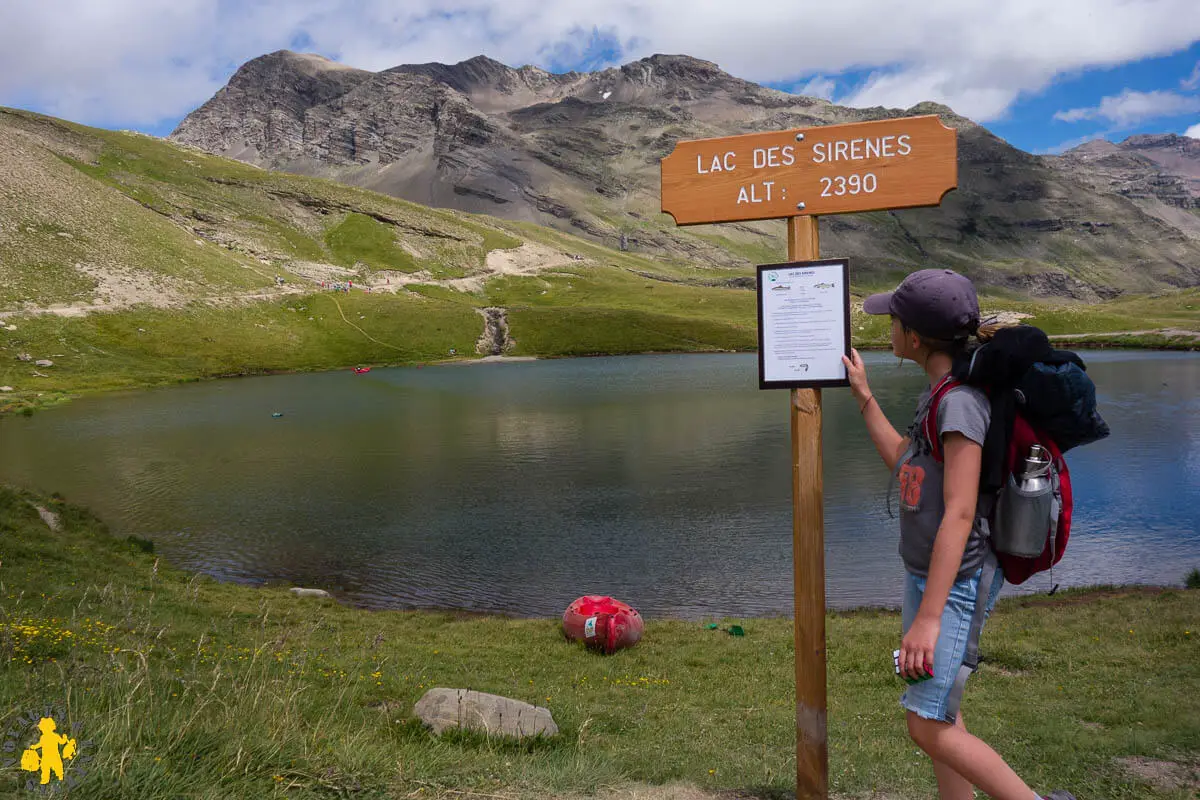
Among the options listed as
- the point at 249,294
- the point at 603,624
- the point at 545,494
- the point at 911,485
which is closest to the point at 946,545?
the point at 911,485

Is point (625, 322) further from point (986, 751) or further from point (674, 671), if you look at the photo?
point (986, 751)

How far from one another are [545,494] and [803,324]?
91.9 ft

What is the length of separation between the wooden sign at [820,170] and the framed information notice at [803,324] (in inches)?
21.3

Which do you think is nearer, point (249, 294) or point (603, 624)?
point (603, 624)

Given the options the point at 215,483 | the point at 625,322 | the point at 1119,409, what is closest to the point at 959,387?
the point at 215,483

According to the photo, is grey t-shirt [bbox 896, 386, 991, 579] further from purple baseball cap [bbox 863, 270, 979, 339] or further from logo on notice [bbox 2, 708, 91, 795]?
logo on notice [bbox 2, 708, 91, 795]

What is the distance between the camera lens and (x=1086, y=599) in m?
18.2

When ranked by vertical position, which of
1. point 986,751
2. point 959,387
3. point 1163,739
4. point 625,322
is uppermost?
point 625,322

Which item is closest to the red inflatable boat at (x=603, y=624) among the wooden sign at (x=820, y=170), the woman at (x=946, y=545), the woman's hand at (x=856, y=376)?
the wooden sign at (x=820, y=170)

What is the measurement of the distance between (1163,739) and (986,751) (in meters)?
4.78

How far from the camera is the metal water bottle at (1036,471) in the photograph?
Answer: 4281mm

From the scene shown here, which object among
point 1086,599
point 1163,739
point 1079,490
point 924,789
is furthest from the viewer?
point 1079,490

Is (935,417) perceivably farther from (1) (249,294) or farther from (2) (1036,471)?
(1) (249,294)

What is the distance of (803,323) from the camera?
6246 millimetres
